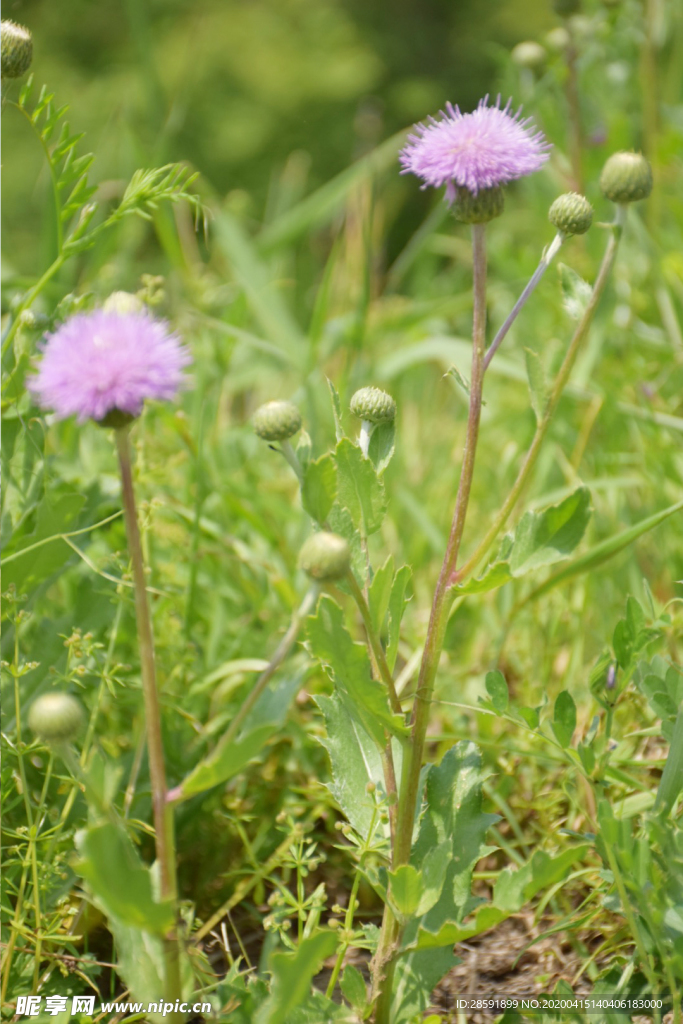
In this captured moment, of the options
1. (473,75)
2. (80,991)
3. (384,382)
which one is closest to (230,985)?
(80,991)

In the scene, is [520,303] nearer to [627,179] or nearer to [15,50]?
[627,179]

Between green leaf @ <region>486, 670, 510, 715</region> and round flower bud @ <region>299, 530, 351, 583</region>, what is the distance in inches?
11.2

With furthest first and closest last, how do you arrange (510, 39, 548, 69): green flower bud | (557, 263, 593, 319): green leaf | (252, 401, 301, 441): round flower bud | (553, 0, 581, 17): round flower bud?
(510, 39, 548, 69): green flower bud
(553, 0, 581, 17): round flower bud
(557, 263, 593, 319): green leaf
(252, 401, 301, 441): round flower bud

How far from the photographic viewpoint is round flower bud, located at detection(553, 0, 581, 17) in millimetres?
1946

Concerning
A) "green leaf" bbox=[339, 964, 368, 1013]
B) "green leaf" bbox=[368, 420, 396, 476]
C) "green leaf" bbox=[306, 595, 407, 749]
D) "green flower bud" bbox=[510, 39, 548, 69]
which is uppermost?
"green flower bud" bbox=[510, 39, 548, 69]

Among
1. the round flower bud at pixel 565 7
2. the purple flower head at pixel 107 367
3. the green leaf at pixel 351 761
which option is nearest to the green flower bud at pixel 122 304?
the purple flower head at pixel 107 367

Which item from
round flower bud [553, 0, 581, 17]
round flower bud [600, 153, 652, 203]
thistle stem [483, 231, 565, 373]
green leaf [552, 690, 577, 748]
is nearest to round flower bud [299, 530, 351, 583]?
thistle stem [483, 231, 565, 373]

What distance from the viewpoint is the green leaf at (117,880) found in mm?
677

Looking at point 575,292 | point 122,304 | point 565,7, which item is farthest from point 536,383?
point 565,7

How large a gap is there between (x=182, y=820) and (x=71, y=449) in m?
0.71

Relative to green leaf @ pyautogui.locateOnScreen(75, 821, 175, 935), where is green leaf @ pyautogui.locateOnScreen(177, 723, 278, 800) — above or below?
above

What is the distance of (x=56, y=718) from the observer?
0.75 m

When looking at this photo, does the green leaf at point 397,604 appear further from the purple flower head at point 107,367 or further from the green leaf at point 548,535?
the purple flower head at point 107,367

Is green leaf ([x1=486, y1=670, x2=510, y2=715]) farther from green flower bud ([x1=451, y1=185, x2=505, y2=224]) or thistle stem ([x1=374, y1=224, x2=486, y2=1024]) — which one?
green flower bud ([x1=451, y1=185, x2=505, y2=224])
